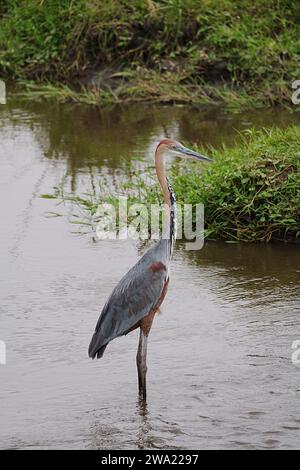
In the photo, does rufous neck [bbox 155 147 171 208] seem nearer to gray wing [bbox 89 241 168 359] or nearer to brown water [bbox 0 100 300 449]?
gray wing [bbox 89 241 168 359]

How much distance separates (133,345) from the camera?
679 cm

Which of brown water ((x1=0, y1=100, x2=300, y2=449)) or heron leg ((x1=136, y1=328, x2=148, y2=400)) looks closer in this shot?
brown water ((x1=0, y1=100, x2=300, y2=449))

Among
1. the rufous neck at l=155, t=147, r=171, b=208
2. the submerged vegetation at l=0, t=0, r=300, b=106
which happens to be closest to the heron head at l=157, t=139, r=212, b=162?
the rufous neck at l=155, t=147, r=171, b=208

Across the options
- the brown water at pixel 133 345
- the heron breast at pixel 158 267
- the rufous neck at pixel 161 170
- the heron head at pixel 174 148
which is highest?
the heron head at pixel 174 148

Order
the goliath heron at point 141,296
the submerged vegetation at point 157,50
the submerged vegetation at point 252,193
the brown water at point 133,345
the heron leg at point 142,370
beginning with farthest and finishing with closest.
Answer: the submerged vegetation at point 157,50 < the submerged vegetation at point 252,193 < the goliath heron at point 141,296 < the heron leg at point 142,370 < the brown water at point 133,345

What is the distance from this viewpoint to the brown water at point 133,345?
5.64 meters

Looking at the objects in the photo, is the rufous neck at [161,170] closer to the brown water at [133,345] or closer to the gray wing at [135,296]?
the gray wing at [135,296]

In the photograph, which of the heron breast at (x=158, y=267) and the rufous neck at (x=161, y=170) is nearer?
the heron breast at (x=158, y=267)

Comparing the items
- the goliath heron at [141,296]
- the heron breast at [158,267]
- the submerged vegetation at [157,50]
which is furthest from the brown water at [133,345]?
the submerged vegetation at [157,50]

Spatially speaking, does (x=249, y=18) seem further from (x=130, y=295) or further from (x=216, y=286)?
(x=130, y=295)

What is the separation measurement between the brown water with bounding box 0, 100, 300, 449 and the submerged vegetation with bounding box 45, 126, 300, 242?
0.15m

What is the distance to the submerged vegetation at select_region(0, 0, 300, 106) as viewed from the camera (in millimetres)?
12984

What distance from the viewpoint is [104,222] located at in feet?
29.5

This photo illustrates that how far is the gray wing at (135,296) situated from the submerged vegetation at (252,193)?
228 cm
